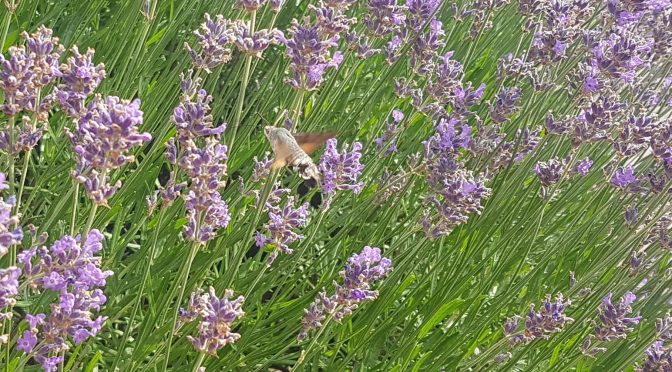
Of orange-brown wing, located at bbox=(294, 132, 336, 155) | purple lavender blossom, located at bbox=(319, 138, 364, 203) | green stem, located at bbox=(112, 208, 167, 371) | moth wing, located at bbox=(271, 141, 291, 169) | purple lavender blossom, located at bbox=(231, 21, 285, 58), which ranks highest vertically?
purple lavender blossom, located at bbox=(231, 21, 285, 58)

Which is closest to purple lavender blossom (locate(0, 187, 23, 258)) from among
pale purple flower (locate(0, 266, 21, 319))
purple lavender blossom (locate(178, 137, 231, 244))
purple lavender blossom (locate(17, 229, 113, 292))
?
pale purple flower (locate(0, 266, 21, 319))

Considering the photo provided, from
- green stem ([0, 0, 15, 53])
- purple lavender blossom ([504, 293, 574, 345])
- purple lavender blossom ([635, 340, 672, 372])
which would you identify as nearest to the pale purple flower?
green stem ([0, 0, 15, 53])

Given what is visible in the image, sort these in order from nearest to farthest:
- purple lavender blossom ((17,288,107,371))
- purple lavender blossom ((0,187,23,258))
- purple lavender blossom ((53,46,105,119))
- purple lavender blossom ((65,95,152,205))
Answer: purple lavender blossom ((0,187,23,258)) → purple lavender blossom ((65,95,152,205)) → purple lavender blossom ((17,288,107,371)) → purple lavender blossom ((53,46,105,119))

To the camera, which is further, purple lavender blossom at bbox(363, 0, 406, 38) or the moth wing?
purple lavender blossom at bbox(363, 0, 406, 38)

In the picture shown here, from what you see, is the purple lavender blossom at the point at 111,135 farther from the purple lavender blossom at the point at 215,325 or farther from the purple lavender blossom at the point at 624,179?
the purple lavender blossom at the point at 624,179

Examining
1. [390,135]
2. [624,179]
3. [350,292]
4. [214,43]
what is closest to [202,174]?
[350,292]

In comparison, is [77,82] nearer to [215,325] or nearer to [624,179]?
[215,325]

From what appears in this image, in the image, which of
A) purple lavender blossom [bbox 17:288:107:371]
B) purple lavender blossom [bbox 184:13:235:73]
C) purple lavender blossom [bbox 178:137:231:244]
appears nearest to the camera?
purple lavender blossom [bbox 17:288:107:371]

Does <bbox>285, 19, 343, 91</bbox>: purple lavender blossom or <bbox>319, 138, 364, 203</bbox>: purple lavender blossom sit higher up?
<bbox>285, 19, 343, 91</bbox>: purple lavender blossom

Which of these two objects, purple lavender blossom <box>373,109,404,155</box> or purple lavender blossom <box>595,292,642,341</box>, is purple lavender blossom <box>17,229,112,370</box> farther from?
purple lavender blossom <box>373,109,404,155</box>

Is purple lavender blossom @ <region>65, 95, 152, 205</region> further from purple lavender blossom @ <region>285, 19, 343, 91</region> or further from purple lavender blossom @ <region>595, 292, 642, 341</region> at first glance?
purple lavender blossom @ <region>595, 292, 642, 341</region>
